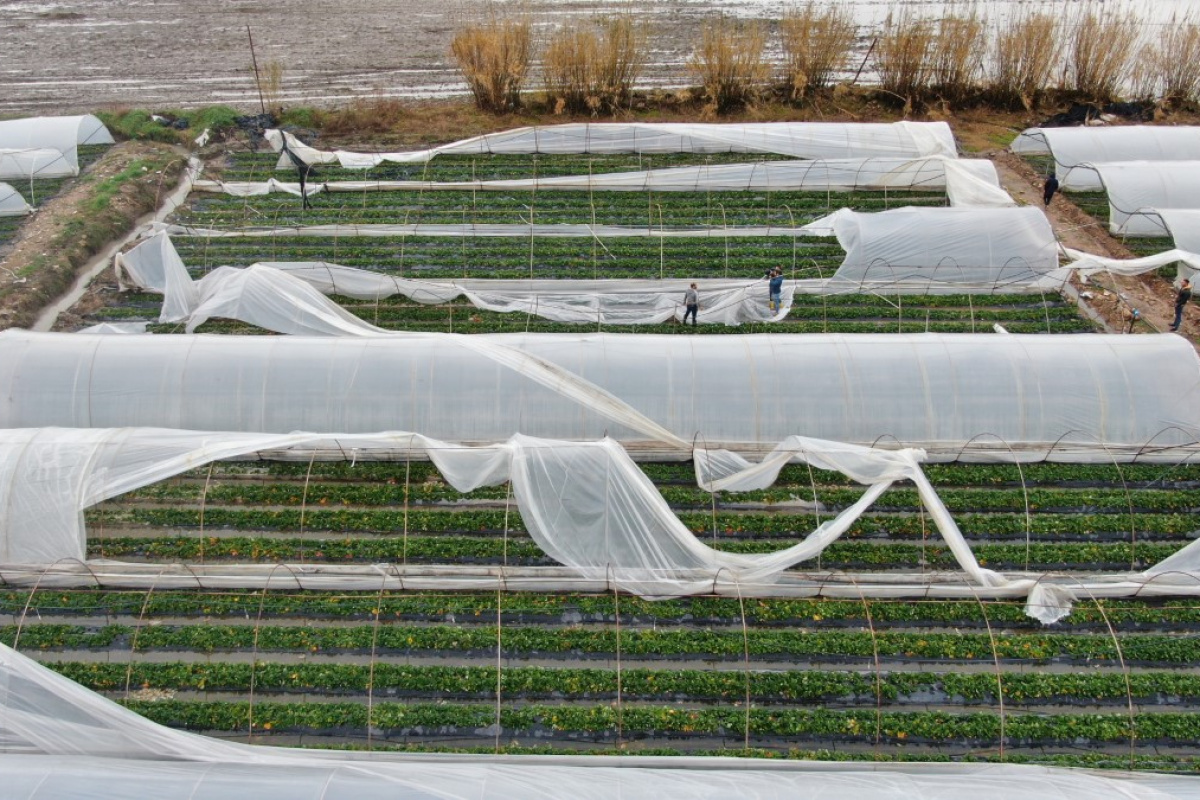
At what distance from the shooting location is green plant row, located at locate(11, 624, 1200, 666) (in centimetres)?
1252

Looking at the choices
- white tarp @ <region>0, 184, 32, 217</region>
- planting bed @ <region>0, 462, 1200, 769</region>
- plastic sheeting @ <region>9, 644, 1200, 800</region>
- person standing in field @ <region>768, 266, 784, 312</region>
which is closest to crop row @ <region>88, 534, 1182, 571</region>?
planting bed @ <region>0, 462, 1200, 769</region>

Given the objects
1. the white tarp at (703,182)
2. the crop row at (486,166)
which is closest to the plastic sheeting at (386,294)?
the white tarp at (703,182)

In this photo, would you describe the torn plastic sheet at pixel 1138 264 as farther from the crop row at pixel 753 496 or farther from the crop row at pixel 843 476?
the crop row at pixel 753 496

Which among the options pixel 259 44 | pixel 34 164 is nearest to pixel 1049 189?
pixel 34 164

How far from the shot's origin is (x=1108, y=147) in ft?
80.7

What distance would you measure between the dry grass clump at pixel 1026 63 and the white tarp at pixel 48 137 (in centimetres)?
2918

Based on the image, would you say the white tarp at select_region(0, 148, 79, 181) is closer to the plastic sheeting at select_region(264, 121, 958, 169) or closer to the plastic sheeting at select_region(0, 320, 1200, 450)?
the plastic sheeting at select_region(264, 121, 958, 169)

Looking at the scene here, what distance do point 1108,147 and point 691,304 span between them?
48.9 feet

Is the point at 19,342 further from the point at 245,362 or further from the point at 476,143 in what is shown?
the point at 476,143

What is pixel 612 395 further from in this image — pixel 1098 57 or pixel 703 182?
pixel 1098 57

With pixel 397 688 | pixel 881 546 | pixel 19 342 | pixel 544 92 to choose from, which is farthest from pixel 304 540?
pixel 544 92

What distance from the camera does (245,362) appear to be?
1588 cm

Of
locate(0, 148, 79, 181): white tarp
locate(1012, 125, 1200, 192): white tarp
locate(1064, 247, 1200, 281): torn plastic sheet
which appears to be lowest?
locate(0, 148, 79, 181): white tarp

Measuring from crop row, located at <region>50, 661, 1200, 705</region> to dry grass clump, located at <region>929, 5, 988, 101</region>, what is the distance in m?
22.6
